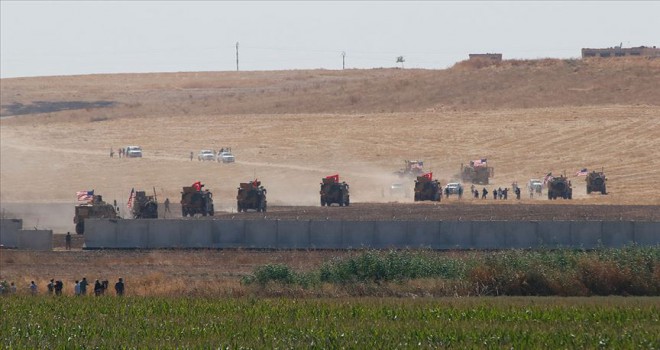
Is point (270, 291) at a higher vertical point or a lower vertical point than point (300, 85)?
lower

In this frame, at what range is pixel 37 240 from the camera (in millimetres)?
62031

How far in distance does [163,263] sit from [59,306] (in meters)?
17.5

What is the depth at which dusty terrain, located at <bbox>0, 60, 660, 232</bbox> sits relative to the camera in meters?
104

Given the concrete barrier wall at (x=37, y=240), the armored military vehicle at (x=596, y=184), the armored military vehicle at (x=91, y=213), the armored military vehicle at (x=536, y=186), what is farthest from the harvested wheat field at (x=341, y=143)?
the armored military vehicle at (x=91, y=213)

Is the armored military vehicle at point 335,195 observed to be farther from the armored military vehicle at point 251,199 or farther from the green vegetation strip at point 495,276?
the green vegetation strip at point 495,276

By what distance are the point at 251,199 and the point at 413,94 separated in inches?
3040

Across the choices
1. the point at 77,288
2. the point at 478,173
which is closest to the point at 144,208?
the point at 77,288

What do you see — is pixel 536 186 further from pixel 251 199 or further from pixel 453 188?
pixel 251 199

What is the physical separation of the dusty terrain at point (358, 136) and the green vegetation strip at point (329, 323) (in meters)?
36.2

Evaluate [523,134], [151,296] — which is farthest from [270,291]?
[523,134]

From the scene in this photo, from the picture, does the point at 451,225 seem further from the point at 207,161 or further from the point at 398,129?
the point at 398,129

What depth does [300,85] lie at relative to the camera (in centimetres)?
18825

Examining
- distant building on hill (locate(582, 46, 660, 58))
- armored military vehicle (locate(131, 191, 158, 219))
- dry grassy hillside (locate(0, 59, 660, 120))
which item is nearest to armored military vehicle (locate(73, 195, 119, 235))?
armored military vehicle (locate(131, 191, 158, 219))

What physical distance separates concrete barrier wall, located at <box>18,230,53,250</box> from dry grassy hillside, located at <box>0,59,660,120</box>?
3397 inches
